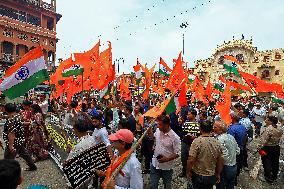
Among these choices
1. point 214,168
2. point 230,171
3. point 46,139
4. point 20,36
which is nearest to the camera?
point 214,168

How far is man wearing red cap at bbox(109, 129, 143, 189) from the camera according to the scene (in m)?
3.02

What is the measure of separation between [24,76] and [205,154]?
3.56m

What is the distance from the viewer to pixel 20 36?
33.7m

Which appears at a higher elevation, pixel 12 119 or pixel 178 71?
pixel 178 71

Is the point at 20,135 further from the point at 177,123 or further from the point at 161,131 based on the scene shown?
the point at 177,123

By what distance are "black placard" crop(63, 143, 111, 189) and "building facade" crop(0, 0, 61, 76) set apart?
2991cm

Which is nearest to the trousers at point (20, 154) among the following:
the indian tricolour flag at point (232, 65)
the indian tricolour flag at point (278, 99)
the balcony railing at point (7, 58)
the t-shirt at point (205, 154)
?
the t-shirt at point (205, 154)

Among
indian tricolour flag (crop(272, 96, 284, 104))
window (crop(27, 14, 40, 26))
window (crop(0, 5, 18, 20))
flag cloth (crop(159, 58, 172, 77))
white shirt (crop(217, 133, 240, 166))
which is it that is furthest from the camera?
window (crop(27, 14, 40, 26))

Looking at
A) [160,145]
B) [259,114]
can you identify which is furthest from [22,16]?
[160,145]

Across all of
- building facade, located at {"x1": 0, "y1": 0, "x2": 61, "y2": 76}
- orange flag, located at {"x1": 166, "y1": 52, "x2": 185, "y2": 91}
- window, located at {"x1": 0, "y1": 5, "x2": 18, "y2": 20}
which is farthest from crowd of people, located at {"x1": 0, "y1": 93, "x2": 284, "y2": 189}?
window, located at {"x1": 0, "y1": 5, "x2": 18, "y2": 20}

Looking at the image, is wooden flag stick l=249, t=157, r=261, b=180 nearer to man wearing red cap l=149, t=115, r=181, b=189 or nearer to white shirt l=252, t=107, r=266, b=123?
man wearing red cap l=149, t=115, r=181, b=189

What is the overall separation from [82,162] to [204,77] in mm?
59024

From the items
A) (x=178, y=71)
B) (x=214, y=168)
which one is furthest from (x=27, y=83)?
(x=178, y=71)

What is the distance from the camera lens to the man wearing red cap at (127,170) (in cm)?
302
